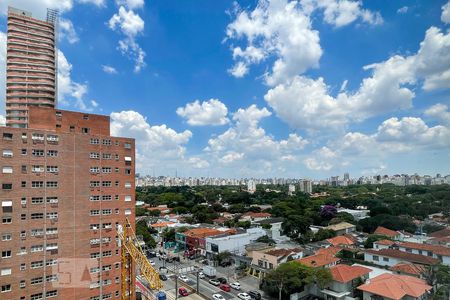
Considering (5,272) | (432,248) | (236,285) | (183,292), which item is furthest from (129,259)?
(432,248)

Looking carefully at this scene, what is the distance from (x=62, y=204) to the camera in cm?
2141

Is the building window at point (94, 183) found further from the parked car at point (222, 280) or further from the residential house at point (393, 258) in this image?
the residential house at point (393, 258)

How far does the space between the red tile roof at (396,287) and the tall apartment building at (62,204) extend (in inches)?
801

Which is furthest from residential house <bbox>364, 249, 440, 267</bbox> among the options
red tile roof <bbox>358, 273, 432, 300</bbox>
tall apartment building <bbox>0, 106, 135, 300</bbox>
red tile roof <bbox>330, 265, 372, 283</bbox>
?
tall apartment building <bbox>0, 106, 135, 300</bbox>

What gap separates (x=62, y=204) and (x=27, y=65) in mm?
29685

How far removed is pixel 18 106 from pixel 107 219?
26.4 metres

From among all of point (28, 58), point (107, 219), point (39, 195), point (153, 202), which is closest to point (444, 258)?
point (107, 219)

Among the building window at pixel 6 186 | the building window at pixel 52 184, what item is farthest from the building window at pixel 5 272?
the building window at pixel 52 184

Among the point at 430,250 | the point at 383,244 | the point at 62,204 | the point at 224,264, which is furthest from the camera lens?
the point at 383,244

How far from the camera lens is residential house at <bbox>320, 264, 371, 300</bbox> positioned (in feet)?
80.8

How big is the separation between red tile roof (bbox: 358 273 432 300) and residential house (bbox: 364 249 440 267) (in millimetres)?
6539

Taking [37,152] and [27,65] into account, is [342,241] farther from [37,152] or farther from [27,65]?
[27,65]

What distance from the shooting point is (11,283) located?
19141 mm

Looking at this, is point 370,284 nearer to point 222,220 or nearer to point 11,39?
point 222,220
